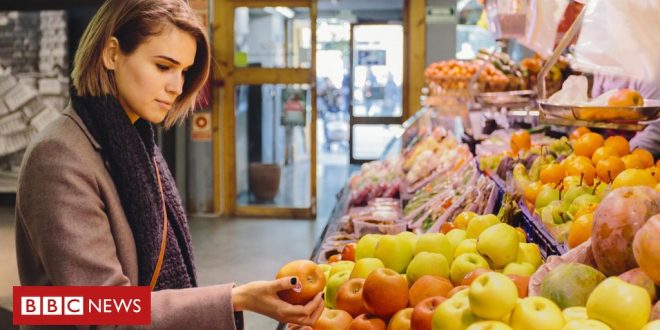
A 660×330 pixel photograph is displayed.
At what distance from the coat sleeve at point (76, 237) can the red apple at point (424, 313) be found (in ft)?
1.43

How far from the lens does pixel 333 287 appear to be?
7.31 ft

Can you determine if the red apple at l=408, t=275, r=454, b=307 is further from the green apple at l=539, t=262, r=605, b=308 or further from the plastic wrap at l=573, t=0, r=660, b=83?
the plastic wrap at l=573, t=0, r=660, b=83

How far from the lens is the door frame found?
351 inches

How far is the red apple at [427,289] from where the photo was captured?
191cm

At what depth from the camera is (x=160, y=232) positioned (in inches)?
70.7

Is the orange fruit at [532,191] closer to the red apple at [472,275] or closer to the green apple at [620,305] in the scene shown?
the red apple at [472,275]

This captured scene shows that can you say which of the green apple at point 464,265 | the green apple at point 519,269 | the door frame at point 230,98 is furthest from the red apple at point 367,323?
the door frame at point 230,98

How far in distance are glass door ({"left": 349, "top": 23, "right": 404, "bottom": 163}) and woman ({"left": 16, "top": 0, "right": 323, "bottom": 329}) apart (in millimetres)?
11398

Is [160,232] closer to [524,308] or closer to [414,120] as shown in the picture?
[524,308]

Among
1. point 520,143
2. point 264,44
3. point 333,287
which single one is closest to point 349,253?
point 333,287

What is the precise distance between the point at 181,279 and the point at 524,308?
2.81 ft

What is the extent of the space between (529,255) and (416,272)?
1.08ft

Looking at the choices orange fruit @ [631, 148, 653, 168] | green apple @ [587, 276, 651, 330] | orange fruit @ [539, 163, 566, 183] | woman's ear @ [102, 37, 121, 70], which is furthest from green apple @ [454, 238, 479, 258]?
woman's ear @ [102, 37, 121, 70]

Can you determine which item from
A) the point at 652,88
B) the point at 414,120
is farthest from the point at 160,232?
the point at 414,120
